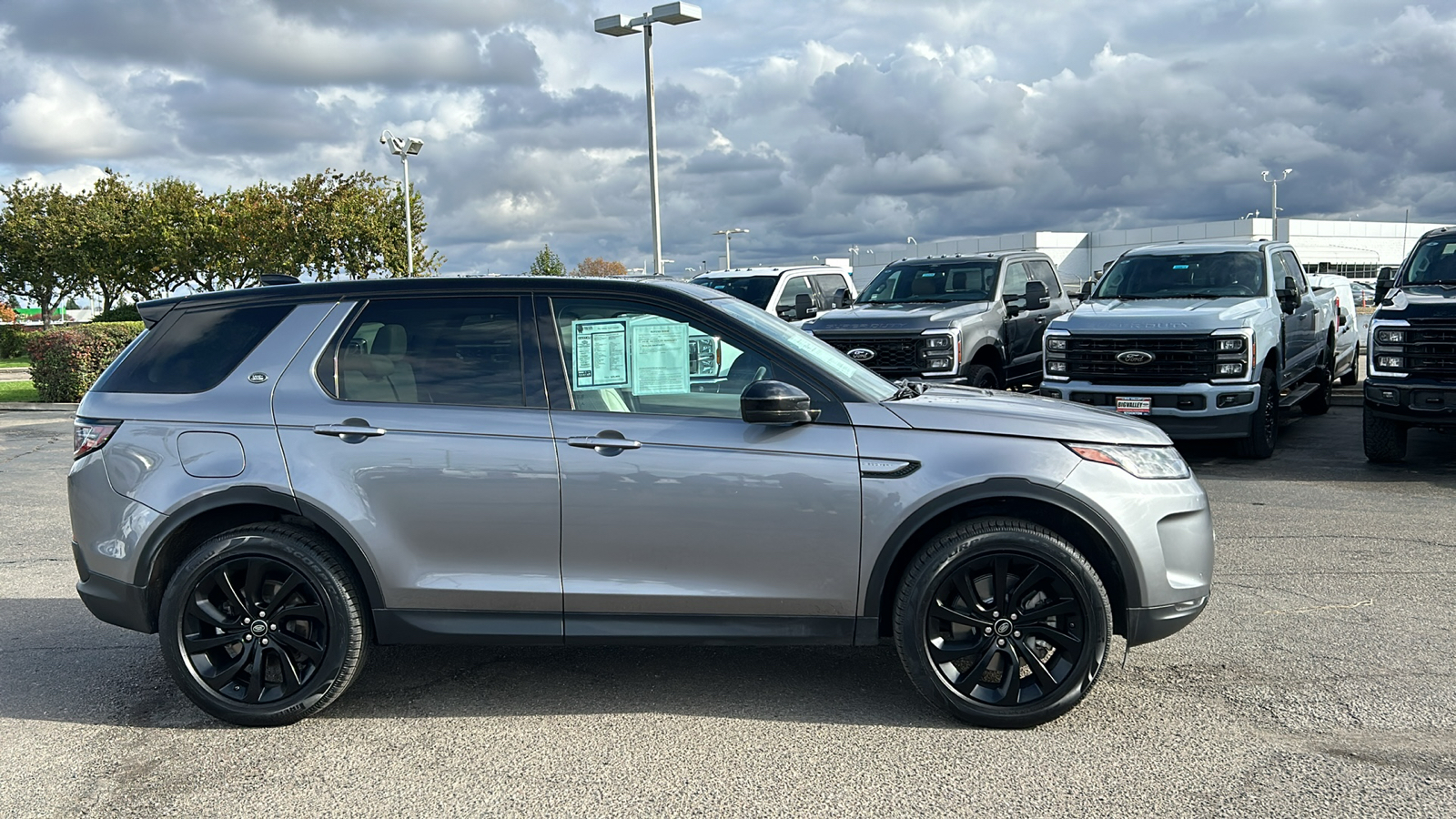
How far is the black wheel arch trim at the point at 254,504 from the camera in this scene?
440cm

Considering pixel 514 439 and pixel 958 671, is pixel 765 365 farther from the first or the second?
pixel 958 671

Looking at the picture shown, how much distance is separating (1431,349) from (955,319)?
4.48 meters

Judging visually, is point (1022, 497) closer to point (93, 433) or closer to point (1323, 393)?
point (93, 433)

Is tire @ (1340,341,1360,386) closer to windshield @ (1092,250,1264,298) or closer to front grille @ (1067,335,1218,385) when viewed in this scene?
windshield @ (1092,250,1264,298)

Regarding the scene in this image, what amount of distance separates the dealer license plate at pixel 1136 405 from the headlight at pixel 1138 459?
648cm

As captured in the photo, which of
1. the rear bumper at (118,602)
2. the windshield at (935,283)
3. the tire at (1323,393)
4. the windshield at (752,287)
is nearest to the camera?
the rear bumper at (118,602)

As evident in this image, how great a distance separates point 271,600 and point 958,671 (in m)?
2.65

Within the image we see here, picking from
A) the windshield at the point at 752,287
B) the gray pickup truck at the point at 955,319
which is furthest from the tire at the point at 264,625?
the windshield at the point at 752,287

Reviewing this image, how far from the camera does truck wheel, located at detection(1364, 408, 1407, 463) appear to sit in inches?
406

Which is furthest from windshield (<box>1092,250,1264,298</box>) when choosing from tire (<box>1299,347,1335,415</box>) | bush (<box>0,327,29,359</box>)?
bush (<box>0,327,29,359</box>)

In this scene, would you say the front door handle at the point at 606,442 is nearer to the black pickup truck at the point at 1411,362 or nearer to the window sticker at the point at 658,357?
the window sticker at the point at 658,357

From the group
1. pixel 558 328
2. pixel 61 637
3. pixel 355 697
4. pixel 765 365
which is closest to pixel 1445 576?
pixel 765 365

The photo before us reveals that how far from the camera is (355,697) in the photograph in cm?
483

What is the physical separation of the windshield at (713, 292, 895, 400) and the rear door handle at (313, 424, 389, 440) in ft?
4.66
